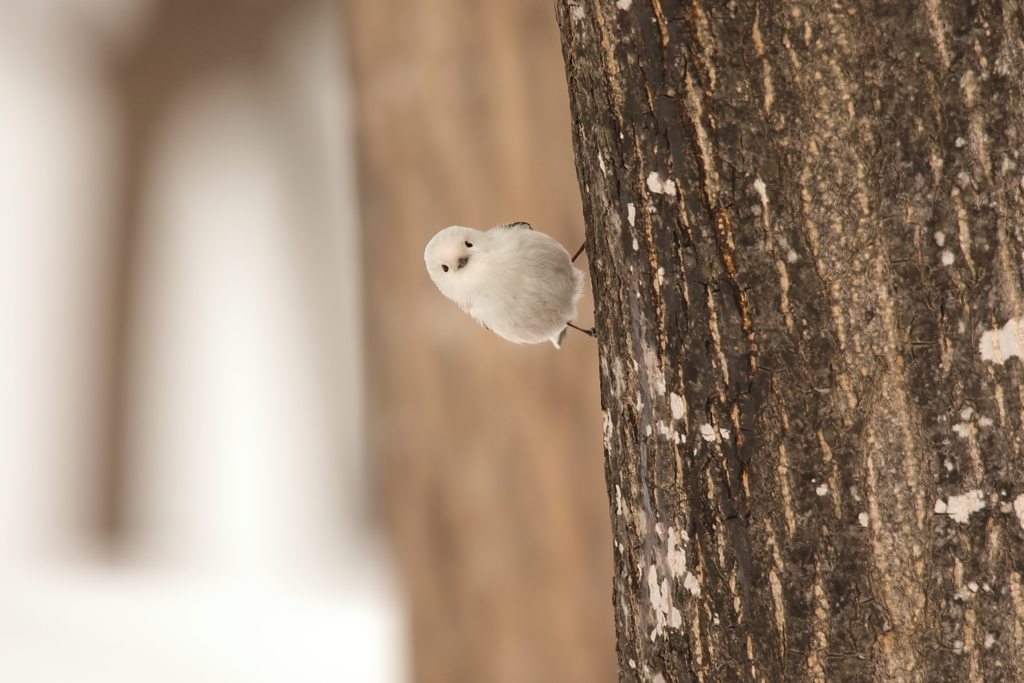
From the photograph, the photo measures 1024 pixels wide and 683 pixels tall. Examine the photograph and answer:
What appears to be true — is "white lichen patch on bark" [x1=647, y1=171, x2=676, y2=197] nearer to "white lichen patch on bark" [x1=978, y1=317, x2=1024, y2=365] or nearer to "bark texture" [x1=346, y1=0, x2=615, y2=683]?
"white lichen patch on bark" [x1=978, y1=317, x2=1024, y2=365]

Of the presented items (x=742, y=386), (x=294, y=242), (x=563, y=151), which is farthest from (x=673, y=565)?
(x=294, y=242)

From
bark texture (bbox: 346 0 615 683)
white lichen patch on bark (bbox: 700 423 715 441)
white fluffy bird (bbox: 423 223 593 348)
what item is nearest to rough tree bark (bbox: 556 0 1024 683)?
white lichen patch on bark (bbox: 700 423 715 441)

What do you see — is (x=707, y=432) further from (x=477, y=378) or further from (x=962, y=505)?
(x=477, y=378)

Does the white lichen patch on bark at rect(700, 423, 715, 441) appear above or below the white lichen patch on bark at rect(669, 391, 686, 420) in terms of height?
below

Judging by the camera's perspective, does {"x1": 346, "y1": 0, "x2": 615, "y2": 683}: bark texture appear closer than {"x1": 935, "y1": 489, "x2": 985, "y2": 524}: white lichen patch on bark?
No

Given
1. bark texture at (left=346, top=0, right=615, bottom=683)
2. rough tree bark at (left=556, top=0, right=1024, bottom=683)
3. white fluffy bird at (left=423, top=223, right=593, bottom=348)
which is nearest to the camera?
rough tree bark at (left=556, top=0, right=1024, bottom=683)

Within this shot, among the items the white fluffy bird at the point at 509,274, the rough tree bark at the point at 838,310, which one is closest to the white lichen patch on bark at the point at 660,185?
the rough tree bark at the point at 838,310

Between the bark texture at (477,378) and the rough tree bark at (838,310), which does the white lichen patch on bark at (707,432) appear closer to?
the rough tree bark at (838,310)

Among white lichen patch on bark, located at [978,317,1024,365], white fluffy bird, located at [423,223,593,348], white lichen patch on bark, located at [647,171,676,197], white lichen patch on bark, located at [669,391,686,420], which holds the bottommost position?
white lichen patch on bark, located at [669,391,686,420]
